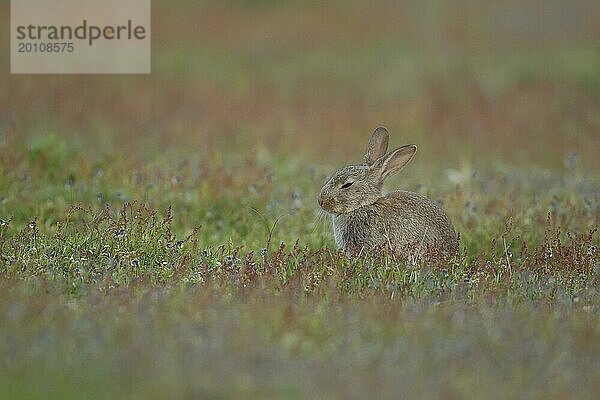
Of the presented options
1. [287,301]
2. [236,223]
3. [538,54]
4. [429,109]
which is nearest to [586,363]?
[287,301]

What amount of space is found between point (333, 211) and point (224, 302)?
2.51 meters

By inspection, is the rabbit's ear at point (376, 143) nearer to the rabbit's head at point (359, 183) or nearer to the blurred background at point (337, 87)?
the rabbit's head at point (359, 183)

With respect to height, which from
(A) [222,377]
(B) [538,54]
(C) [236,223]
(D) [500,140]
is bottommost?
(A) [222,377]

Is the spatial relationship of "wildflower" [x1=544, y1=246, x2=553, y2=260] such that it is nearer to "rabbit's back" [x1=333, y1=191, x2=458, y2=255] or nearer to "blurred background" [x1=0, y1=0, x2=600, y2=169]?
"rabbit's back" [x1=333, y1=191, x2=458, y2=255]

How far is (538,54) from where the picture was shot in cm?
2155

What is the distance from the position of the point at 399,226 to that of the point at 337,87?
35.4ft

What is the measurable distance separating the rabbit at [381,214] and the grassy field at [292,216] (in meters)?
0.48

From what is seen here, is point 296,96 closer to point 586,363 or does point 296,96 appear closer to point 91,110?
point 91,110

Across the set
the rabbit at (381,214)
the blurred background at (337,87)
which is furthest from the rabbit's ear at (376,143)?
the blurred background at (337,87)

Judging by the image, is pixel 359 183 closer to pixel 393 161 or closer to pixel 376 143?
pixel 393 161

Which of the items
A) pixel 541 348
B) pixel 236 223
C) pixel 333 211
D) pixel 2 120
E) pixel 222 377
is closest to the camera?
pixel 222 377

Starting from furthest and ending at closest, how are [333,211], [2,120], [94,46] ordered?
[94,46] → [2,120] → [333,211]

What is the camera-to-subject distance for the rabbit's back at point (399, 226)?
918 centimetres

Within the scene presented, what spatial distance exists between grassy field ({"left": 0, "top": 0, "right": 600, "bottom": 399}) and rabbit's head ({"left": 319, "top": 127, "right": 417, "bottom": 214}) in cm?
64
